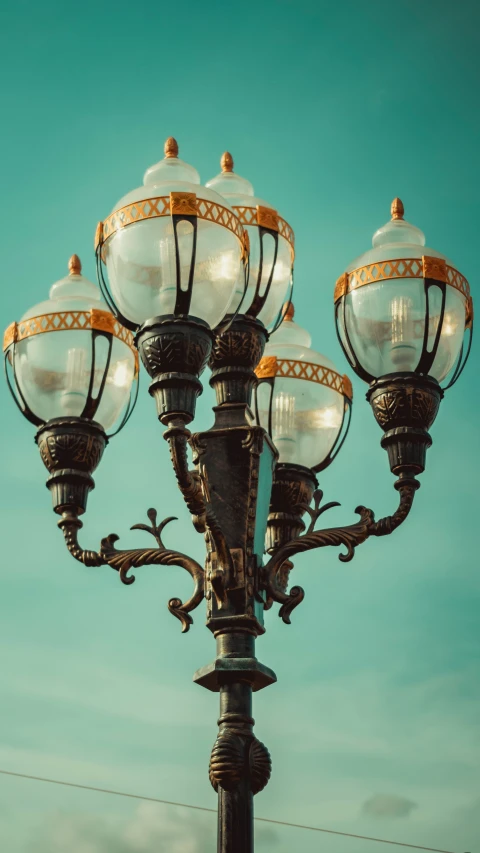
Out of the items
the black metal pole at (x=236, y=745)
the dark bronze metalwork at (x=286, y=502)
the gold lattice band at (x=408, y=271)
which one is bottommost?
the black metal pole at (x=236, y=745)

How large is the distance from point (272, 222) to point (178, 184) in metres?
0.89

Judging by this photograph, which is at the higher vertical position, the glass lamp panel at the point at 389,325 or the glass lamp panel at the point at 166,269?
the glass lamp panel at the point at 389,325

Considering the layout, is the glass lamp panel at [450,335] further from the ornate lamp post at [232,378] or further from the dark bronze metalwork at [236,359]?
the dark bronze metalwork at [236,359]

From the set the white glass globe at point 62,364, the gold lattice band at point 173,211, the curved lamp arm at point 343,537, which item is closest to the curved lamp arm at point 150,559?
the curved lamp arm at point 343,537

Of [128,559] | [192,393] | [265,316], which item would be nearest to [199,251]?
[192,393]

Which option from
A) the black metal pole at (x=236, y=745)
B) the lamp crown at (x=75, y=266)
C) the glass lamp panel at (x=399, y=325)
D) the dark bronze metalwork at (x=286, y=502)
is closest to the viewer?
the black metal pole at (x=236, y=745)

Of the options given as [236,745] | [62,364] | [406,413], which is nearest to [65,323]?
[62,364]

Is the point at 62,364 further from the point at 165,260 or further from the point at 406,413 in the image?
the point at 406,413

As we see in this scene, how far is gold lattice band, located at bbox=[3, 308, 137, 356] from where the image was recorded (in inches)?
220

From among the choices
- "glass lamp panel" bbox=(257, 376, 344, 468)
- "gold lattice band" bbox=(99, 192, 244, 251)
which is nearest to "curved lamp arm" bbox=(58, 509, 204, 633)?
"glass lamp panel" bbox=(257, 376, 344, 468)

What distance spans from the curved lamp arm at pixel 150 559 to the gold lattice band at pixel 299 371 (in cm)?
103

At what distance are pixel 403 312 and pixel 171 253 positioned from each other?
46.3 inches

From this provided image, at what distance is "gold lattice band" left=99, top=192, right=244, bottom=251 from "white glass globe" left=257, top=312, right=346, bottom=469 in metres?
1.27

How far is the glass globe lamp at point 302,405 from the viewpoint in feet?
19.5
